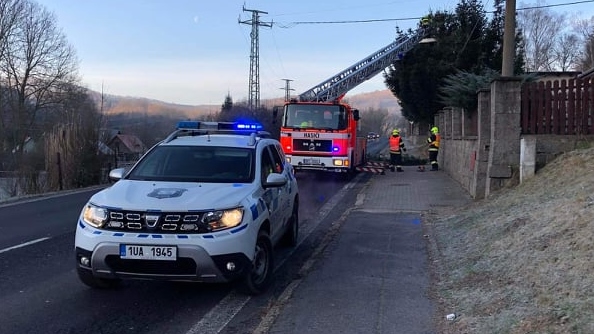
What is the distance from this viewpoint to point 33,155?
26844mm

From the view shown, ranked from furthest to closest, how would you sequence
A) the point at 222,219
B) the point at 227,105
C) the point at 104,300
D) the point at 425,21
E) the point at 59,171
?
the point at 227,105
the point at 425,21
the point at 59,171
the point at 104,300
the point at 222,219

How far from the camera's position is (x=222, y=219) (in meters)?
5.62

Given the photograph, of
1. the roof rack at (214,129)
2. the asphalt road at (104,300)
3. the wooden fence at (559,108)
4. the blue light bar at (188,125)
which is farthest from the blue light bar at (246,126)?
the wooden fence at (559,108)

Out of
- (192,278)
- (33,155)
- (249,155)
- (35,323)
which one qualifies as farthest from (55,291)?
(33,155)

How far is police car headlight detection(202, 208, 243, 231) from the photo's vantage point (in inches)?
219

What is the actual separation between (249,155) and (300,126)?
13.1 meters

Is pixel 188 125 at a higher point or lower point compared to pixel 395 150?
higher

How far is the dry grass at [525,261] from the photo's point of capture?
15.1 feet

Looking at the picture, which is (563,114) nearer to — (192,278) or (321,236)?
(321,236)

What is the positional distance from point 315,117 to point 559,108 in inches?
369

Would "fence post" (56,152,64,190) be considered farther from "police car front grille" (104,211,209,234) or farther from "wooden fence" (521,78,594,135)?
"police car front grille" (104,211,209,234)

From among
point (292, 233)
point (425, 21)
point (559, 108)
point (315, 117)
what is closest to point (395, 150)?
point (315, 117)

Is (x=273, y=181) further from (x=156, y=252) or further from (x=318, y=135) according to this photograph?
(x=318, y=135)

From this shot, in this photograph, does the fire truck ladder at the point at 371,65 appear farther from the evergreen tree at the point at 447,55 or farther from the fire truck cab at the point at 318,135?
the fire truck cab at the point at 318,135
